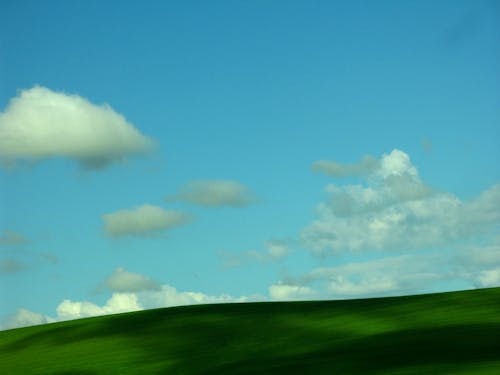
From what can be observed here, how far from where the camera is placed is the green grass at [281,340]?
66.4 feet

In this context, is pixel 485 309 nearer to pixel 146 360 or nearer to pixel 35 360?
pixel 146 360

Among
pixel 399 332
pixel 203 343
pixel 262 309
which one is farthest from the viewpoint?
pixel 262 309

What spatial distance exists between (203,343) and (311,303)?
7966 mm

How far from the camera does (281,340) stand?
2552 cm

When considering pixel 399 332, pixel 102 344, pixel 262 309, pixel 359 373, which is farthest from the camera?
pixel 262 309

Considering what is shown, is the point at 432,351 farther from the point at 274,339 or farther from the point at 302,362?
the point at 274,339

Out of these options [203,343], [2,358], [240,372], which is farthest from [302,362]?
[2,358]

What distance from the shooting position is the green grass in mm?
20234

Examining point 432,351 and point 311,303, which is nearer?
point 432,351

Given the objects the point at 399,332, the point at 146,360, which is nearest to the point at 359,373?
the point at 399,332

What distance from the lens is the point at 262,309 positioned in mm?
32188

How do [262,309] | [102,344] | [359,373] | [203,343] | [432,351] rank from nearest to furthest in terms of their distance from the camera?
[359,373] < [432,351] < [203,343] < [102,344] < [262,309]

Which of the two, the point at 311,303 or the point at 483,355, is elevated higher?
the point at 311,303

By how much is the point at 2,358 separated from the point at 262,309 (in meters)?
10.0
